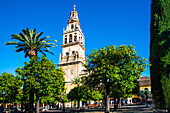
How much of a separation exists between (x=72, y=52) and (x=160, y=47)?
4869 centimetres

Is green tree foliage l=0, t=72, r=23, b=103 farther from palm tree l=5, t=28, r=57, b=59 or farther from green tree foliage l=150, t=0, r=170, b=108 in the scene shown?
green tree foliage l=150, t=0, r=170, b=108

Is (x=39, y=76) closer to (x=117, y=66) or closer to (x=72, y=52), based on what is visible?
(x=117, y=66)

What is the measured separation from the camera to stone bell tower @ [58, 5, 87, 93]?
5775cm

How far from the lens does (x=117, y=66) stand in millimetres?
20578

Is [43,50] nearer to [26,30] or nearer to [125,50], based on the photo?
[26,30]

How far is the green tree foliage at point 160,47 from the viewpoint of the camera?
44.9 feet

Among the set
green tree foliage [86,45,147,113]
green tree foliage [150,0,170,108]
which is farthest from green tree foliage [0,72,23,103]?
green tree foliage [150,0,170,108]

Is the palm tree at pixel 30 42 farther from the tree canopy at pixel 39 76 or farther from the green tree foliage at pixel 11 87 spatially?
the green tree foliage at pixel 11 87

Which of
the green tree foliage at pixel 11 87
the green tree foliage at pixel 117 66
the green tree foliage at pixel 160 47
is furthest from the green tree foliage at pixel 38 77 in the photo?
the green tree foliage at pixel 160 47

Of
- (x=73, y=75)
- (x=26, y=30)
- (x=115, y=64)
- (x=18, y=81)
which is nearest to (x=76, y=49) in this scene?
(x=73, y=75)

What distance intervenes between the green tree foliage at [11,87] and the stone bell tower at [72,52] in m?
26.2

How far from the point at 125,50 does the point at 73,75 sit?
38.9 meters

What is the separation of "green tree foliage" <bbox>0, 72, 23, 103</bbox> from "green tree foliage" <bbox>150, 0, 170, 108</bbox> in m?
25.4

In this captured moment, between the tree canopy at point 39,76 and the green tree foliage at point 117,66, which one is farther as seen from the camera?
the tree canopy at point 39,76
